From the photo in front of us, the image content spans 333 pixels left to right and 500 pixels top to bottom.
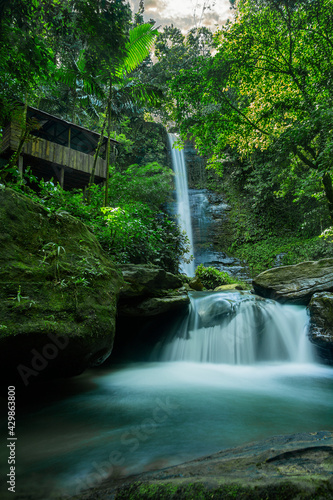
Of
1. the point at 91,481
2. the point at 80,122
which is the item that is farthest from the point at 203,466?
the point at 80,122

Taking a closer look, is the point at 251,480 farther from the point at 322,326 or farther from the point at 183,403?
the point at 322,326

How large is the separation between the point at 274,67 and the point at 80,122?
17616 mm

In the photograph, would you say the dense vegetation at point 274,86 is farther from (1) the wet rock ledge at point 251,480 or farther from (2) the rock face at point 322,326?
(1) the wet rock ledge at point 251,480

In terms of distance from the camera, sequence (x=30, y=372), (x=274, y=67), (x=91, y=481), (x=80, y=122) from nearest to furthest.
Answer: (x=91, y=481) < (x=30, y=372) < (x=274, y=67) < (x=80, y=122)

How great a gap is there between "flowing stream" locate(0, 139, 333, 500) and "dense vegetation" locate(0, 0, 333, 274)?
2.79 metres

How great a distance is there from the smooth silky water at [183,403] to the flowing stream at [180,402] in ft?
0.04

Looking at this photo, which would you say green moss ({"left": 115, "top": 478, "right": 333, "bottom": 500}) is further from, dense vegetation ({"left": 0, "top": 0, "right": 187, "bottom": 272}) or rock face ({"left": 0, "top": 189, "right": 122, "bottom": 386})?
dense vegetation ({"left": 0, "top": 0, "right": 187, "bottom": 272})

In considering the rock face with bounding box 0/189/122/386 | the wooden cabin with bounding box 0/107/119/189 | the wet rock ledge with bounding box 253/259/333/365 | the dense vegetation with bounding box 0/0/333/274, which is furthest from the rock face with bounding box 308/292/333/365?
the wooden cabin with bounding box 0/107/119/189

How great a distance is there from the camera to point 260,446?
1865 millimetres

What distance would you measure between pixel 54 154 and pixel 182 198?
34.0 feet

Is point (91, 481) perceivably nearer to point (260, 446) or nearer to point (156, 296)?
point (260, 446)

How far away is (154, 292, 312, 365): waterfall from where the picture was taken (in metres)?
6.00

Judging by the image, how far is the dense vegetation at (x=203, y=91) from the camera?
4633 mm

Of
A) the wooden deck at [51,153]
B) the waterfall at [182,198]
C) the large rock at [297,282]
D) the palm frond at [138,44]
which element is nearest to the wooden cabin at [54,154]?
the wooden deck at [51,153]
